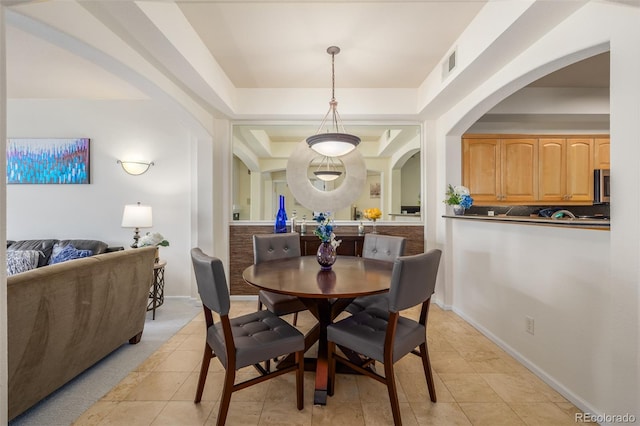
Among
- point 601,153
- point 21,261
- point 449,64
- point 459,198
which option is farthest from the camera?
point 601,153

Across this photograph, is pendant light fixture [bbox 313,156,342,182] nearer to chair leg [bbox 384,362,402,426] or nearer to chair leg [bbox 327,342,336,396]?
chair leg [bbox 327,342,336,396]

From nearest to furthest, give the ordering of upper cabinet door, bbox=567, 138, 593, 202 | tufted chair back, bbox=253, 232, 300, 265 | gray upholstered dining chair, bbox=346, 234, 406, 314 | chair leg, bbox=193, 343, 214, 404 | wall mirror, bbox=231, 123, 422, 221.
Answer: chair leg, bbox=193, 343, 214, 404 → gray upholstered dining chair, bbox=346, 234, 406, 314 → tufted chair back, bbox=253, 232, 300, 265 → wall mirror, bbox=231, 123, 422, 221 → upper cabinet door, bbox=567, 138, 593, 202

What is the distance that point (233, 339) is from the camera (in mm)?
1562

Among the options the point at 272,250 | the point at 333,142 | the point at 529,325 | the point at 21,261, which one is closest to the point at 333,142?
the point at 333,142

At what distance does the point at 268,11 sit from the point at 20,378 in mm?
2803

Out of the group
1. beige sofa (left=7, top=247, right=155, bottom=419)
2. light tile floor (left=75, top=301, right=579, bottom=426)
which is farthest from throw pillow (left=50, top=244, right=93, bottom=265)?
light tile floor (left=75, top=301, right=579, bottom=426)

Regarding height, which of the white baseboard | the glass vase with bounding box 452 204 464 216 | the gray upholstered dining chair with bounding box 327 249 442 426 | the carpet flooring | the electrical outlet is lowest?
the carpet flooring

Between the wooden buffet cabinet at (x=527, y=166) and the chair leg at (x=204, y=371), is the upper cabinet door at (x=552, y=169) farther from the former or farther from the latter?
the chair leg at (x=204, y=371)

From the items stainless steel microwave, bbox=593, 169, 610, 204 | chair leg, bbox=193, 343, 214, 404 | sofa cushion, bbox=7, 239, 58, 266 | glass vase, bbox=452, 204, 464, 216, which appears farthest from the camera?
sofa cushion, bbox=7, 239, 58, 266

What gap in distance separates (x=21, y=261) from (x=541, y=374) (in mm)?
4861

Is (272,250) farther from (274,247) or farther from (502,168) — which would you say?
(502,168)

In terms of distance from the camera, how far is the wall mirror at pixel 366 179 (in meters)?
3.80

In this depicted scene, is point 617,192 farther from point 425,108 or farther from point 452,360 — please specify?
point 425,108

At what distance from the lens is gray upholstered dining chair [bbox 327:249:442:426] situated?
1529 mm
